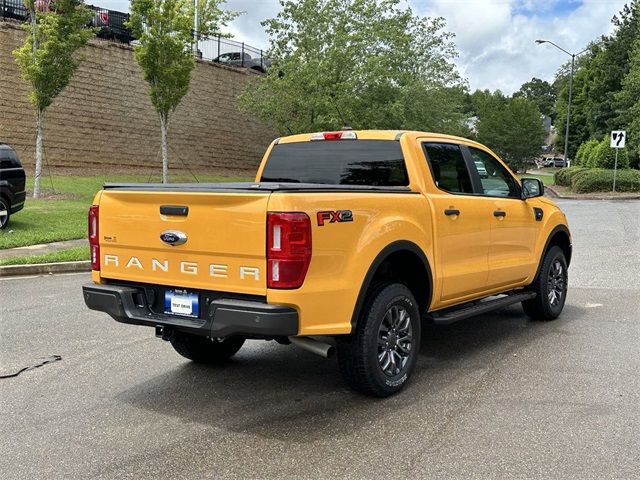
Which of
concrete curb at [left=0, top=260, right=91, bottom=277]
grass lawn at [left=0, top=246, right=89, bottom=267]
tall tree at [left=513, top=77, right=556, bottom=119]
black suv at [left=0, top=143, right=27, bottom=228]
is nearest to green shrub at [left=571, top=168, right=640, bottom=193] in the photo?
black suv at [left=0, top=143, right=27, bottom=228]

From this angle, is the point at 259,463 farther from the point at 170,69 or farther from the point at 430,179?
the point at 170,69

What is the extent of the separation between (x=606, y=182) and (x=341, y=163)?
2791 cm

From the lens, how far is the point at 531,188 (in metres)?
6.47

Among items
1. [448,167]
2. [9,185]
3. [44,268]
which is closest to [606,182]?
[9,185]

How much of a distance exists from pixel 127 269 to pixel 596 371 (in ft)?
12.2

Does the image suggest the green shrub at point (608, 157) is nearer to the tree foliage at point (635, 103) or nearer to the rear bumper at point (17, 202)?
the tree foliage at point (635, 103)

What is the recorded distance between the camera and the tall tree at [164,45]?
19.5 meters

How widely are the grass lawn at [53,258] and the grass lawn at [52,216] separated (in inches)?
50.5

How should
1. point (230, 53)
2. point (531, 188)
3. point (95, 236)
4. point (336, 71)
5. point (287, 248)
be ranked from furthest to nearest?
point (230, 53), point (336, 71), point (531, 188), point (95, 236), point (287, 248)

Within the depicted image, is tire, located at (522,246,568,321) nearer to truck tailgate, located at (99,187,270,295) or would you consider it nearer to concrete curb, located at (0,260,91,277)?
truck tailgate, located at (99,187,270,295)

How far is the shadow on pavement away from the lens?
13.6ft

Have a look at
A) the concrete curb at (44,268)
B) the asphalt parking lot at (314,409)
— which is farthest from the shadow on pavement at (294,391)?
the concrete curb at (44,268)

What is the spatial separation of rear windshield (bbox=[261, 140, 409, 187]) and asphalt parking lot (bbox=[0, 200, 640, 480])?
1.56m

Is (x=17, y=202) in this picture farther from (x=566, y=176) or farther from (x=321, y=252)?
(x=566, y=176)
